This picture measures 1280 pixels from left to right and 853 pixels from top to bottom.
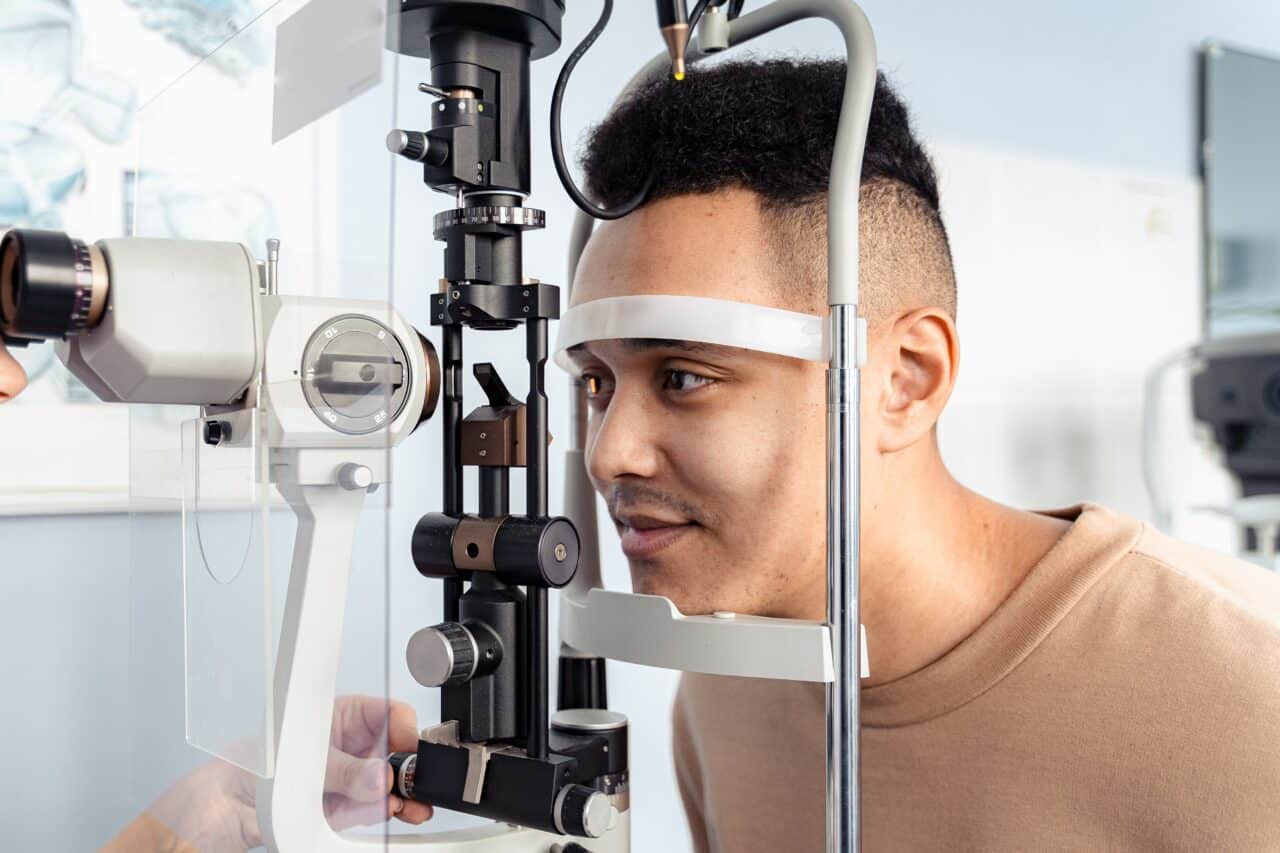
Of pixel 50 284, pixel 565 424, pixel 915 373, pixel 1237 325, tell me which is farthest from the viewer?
pixel 1237 325

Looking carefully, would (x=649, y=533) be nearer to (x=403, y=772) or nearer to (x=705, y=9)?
(x=403, y=772)

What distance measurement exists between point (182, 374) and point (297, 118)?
0.50 feet

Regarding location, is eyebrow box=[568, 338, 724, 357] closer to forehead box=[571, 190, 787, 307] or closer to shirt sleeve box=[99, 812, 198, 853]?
forehead box=[571, 190, 787, 307]

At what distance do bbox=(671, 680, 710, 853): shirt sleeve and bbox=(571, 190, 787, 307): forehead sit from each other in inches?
24.1

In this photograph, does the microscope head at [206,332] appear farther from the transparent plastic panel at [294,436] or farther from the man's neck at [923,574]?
the man's neck at [923,574]

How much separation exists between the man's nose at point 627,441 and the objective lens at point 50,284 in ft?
1.41

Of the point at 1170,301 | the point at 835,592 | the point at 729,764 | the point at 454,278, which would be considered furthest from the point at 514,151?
the point at 1170,301

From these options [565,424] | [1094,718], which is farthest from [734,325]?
[565,424]

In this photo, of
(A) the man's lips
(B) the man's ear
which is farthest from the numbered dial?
(B) the man's ear

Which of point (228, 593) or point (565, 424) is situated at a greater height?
point (565, 424)

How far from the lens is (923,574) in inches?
41.1

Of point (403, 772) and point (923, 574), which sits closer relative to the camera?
point (403, 772)

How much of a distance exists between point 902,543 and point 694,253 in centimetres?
33

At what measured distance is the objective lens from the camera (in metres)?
0.57
